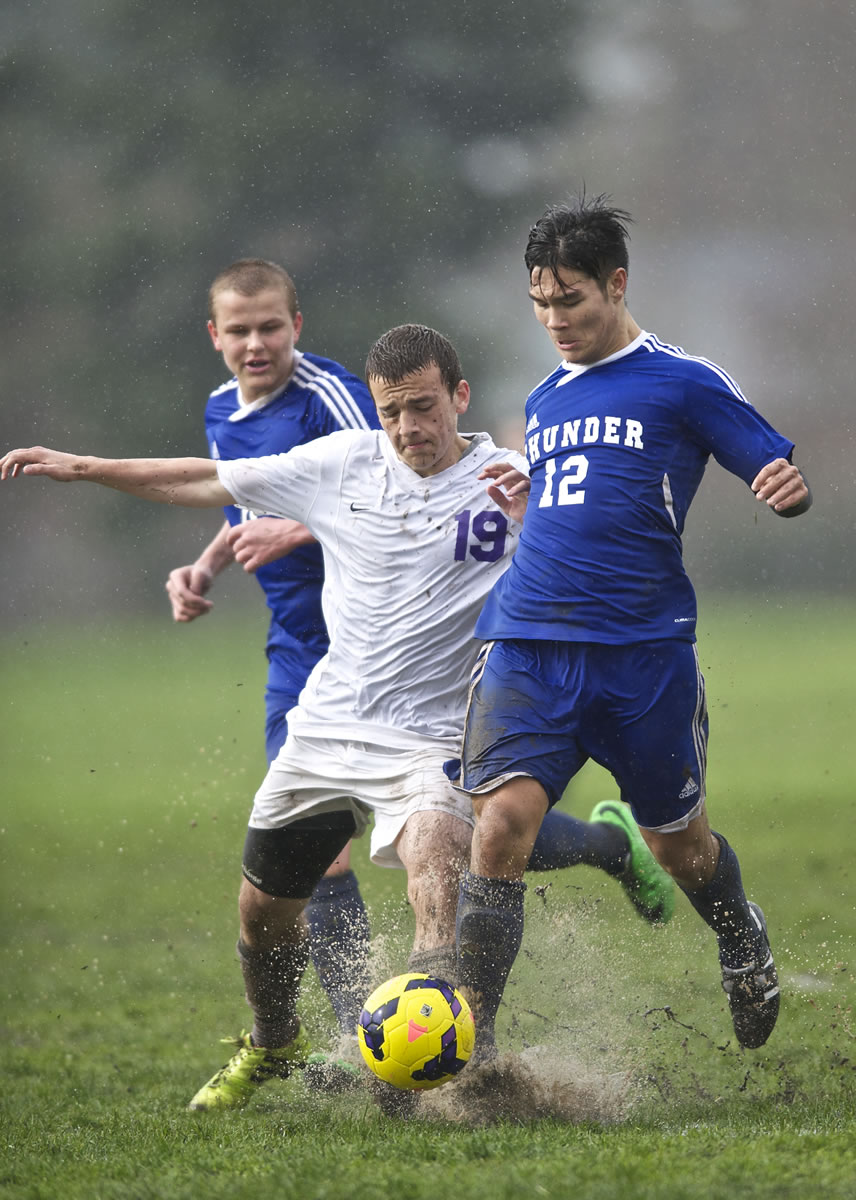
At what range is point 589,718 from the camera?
4.18 meters

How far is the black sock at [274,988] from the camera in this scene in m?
A: 4.84

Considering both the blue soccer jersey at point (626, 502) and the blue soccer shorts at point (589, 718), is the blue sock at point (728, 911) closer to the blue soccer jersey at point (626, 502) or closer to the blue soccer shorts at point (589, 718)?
the blue soccer shorts at point (589, 718)

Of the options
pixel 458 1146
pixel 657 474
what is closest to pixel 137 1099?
pixel 458 1146

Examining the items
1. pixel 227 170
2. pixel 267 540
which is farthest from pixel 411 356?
pixel 227 170

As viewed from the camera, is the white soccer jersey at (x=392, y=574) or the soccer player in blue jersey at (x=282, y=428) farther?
the soccer player in blue jersey at (x=282, y=428)

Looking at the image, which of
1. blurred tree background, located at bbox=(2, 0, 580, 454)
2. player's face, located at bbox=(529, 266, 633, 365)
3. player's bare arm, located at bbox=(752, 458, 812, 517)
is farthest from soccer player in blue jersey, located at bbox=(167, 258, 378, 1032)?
blurred tree background, located at bbox=(2, 0, 580, 454)

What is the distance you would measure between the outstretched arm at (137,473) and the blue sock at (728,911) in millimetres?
1858

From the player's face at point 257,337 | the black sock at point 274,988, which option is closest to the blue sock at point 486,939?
the black sock at point 274,988

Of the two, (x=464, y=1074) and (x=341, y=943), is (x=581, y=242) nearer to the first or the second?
(x=464, y=1074)

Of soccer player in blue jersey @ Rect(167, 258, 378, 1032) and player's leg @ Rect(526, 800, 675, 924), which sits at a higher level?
Result: soccer player in blue jersey @ Rect(167, 258, 378, 1032)

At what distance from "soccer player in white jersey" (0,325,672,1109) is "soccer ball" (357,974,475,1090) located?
526 mm

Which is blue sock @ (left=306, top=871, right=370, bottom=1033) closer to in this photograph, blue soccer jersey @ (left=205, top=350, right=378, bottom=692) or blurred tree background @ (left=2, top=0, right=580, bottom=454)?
blue soccer jersey @ (left=205, top=350, right=378, bottom=692)

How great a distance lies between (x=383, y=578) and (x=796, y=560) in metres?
19.0

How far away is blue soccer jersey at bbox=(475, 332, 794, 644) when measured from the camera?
164 inches
